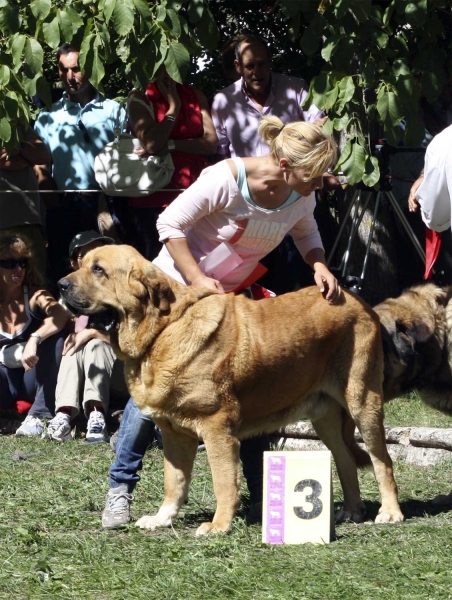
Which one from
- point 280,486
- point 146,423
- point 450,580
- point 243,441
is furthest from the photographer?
point 243,441

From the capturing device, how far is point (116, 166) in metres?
7.02

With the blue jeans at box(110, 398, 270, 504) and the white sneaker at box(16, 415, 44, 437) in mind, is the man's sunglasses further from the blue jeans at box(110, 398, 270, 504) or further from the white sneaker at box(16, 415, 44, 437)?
the blue jeans at box(110, 398, 270, 504)

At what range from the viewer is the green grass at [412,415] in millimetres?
6961

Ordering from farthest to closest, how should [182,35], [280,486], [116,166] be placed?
[116,166], [182,35], [280,486]

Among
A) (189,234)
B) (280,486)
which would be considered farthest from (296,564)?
(189,234)

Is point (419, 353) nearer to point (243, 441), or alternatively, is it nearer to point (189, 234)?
point (243, 441)

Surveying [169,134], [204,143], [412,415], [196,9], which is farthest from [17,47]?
[412,415]

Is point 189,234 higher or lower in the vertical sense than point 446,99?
lower

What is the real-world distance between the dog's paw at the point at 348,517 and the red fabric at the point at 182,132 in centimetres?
299

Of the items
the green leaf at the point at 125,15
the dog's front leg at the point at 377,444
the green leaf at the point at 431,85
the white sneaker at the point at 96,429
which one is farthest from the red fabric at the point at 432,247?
the white sneaker at the point at 96,429

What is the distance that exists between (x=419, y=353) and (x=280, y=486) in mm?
1773

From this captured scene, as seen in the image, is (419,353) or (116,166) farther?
(116,166)

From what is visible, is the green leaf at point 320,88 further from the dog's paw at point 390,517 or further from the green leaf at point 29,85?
the dog's paw at point 390,517

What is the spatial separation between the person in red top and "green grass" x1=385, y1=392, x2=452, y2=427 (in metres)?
2.22
